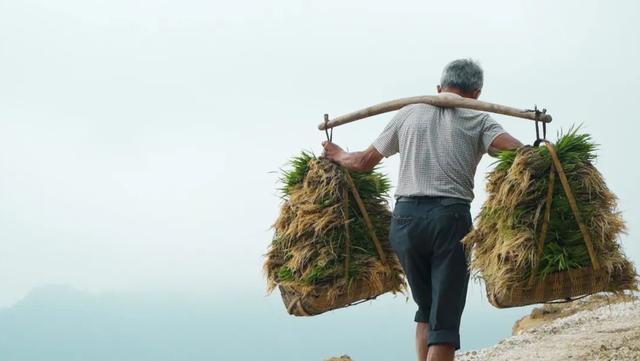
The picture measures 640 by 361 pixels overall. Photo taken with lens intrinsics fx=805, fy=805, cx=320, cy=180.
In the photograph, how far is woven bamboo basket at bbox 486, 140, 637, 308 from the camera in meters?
4.43

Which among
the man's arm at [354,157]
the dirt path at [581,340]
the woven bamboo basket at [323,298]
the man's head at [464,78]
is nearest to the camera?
the man's head at [464,78]

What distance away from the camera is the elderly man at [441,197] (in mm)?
4469

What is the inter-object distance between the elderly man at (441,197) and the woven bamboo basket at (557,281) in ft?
0.78

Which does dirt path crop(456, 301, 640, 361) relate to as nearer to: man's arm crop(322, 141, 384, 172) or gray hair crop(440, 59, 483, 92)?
man's arm crop(322, 141, 384, 172)

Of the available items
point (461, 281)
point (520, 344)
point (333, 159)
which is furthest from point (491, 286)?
point (520, 344)

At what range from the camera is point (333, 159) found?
540 centimetres

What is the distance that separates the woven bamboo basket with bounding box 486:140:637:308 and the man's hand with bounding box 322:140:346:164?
4.63 feet

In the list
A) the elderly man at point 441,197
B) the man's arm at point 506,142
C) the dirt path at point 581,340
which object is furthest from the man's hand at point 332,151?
the dirt path at point 581,340

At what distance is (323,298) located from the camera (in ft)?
17.3

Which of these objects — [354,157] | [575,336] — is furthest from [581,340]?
[354,157]

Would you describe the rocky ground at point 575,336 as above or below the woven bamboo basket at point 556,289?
below

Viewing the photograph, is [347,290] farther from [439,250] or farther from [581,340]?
[581,340]

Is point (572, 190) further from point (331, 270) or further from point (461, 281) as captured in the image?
point (331, 270)

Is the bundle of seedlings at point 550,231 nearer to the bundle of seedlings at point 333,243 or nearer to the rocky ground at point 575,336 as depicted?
the bundle of seedlings at point 333,243
